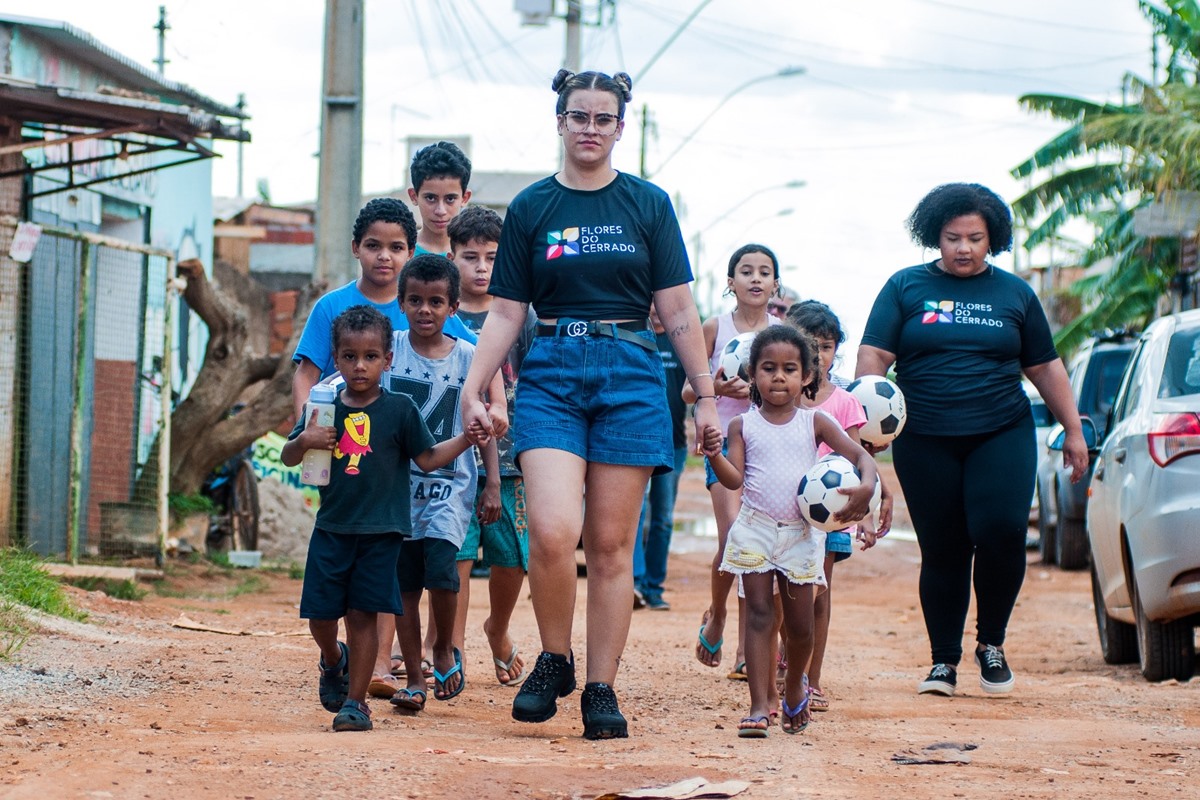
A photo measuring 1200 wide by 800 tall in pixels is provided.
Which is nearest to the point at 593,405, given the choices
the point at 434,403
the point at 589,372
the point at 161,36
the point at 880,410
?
the point at 589,372

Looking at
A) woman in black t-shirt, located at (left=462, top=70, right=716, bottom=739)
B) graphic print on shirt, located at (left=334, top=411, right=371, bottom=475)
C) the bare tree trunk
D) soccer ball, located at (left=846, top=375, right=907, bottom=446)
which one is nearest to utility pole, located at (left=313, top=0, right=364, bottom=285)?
the bare tree trunk

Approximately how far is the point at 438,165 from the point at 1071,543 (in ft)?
36.4

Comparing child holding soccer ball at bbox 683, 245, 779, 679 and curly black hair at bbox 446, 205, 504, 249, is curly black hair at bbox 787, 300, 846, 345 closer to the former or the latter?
child holding soccer ball at bbox 683, 245, 779, 679

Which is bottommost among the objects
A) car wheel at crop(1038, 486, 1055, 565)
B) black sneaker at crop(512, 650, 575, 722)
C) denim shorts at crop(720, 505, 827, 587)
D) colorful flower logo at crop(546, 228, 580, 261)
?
car wheel at crop(1038, 486, 1055, 565)

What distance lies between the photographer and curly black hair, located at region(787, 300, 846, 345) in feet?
23.1

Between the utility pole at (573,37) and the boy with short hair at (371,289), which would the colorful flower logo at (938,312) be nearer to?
the boy with short hair at (371,289)

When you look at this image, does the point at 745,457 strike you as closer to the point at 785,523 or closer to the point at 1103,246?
the point at 785,523

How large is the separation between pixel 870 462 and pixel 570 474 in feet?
3.82

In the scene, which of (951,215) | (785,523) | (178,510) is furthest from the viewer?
(178,510)

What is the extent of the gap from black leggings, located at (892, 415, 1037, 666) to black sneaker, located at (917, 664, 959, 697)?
8cm

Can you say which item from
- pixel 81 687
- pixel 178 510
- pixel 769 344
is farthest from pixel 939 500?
pixel 178 510

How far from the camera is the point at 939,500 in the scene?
7.32 meters

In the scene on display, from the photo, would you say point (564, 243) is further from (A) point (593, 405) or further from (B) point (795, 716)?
(B) point (795, 716)

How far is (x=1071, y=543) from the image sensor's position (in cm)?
1638
